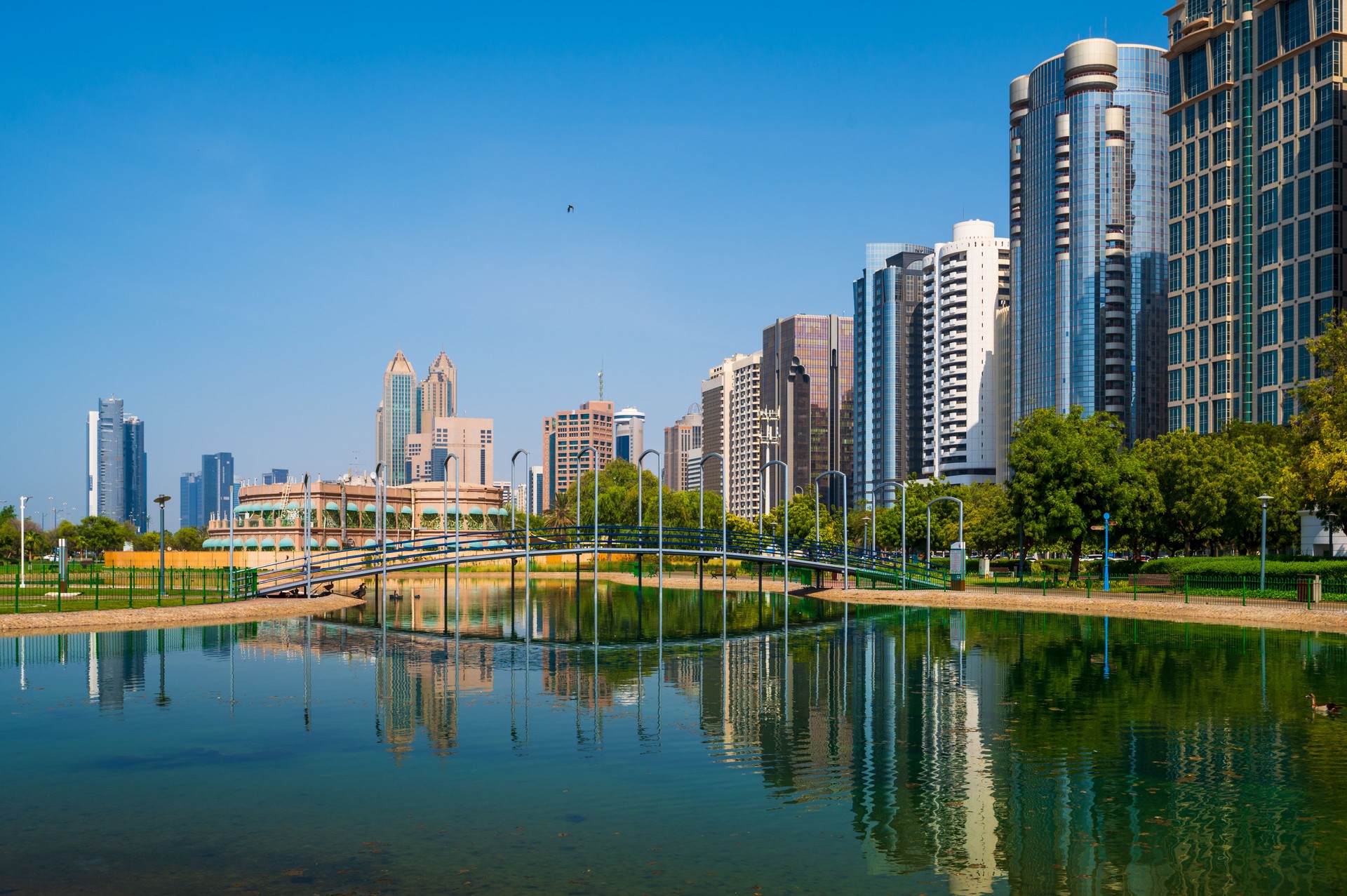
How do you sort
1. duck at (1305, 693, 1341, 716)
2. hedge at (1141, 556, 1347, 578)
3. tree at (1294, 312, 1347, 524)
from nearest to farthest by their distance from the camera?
duck at (1305, 693, 1341, 716) → tree at (1294, 312, 1347, 524) → hedge at (1141, 556, 1347, 578)

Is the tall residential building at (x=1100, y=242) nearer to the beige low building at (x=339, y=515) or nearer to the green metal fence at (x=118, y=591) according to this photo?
the beige low building at (x=339, y=515)

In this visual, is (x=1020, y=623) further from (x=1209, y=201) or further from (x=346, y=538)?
(x=1209, y=201)

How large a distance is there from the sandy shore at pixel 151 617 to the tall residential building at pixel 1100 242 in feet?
493

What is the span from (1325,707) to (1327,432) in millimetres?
34431

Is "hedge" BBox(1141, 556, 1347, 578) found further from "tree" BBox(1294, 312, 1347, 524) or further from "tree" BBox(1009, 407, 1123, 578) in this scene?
"tree" BBox(1009, 407, 1123, 578)

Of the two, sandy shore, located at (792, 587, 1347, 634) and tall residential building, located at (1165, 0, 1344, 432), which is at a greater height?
tall residential building, located at (1165, 0, 1344, 432)

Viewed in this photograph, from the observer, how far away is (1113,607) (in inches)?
2315

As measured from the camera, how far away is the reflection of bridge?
210ft

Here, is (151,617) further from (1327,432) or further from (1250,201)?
(1250,201)

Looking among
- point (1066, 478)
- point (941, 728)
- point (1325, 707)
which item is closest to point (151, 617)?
point (941, 728)

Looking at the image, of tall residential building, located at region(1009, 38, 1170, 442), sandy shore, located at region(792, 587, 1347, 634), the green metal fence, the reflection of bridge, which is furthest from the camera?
tall residential building, located at region(1009, 38, 1170, 442)

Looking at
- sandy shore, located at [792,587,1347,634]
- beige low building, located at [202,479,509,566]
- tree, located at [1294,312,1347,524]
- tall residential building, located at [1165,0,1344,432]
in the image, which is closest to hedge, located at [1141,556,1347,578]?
tree, located at [1294,312,1347,524]

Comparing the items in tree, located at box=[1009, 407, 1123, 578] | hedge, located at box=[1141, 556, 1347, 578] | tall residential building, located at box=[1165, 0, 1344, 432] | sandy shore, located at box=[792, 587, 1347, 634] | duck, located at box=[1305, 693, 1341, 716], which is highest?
tall residential building, located at box=[1165, 0, 1344, 432]

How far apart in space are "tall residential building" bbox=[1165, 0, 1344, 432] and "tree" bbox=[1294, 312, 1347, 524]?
65.2 m
